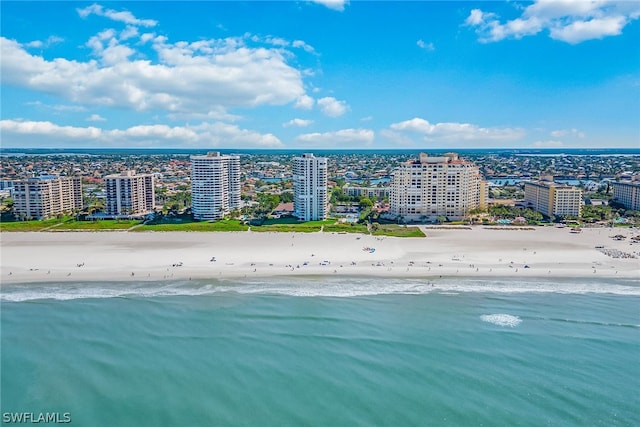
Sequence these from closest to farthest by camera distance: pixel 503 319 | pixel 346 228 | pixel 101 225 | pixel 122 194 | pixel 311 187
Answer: pixel 503 319 < pixel 346 228 < pixel 101 225 < pixel 311 187 < pixel 122 194

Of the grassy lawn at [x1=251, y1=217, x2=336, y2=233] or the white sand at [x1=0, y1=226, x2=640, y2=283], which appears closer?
the white sand at [x1=0, y1=226, x2=640, y2=283]

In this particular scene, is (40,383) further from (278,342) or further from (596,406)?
(596,406)

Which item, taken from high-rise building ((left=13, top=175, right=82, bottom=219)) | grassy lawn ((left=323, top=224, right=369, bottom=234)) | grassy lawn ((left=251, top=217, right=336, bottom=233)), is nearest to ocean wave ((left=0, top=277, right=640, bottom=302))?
grassy lawn ((left=323, top=224, right=369, bottom=234))

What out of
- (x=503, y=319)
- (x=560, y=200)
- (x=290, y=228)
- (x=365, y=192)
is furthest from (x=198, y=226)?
(x=560, y=200)

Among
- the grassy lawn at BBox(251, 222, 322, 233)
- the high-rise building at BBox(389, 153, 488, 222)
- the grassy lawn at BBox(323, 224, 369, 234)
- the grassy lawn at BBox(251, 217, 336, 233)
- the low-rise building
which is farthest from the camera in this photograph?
the low-rise building

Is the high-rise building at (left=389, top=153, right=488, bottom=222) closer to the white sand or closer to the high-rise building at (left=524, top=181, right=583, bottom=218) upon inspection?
the white sand

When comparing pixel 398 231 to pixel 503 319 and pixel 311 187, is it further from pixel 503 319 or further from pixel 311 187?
pixel 503 319

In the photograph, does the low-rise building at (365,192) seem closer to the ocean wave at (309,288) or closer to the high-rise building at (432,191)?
the high-rise building at (432,191)

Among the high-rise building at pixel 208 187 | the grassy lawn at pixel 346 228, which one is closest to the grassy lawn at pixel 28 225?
the high-rise building at pixel 208 187
